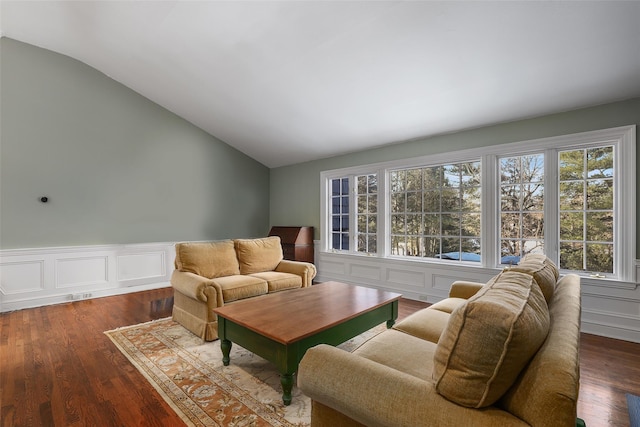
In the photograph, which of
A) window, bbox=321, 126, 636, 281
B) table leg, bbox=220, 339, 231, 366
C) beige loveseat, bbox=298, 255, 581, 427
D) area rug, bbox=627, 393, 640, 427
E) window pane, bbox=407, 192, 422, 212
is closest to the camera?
beige loveseat, bbox=298, 255, 581, 427

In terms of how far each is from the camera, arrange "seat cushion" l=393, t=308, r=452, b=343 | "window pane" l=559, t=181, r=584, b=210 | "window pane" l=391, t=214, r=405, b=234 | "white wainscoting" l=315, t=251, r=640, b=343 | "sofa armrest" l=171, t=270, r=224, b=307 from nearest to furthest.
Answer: "seat cushion" l=393, t=308, r=452, b=343, "sofa armrest" l=171, t=270, r=224, b=307, "white wainscoting" l=315, t=251, r=640, b=343, "window pane" l=559, t=181, r=584, b=210, "window pane" l=391, t=214, r=405, b=234

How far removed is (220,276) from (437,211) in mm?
3030

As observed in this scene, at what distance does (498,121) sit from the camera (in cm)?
353

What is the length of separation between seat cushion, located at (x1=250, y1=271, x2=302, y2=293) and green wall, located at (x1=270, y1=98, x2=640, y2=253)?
1903 mm

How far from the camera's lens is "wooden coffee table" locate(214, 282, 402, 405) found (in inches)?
74.5

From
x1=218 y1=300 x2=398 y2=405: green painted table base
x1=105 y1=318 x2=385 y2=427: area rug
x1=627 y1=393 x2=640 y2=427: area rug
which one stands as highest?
x1=218 y1=300 x2=398 y2=405: green painted table base

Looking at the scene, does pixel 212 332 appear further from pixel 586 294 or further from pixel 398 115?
pixel 586 294

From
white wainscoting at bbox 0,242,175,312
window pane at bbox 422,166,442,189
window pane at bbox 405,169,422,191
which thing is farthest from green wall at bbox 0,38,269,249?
window pane at bbox 422,166,442,189

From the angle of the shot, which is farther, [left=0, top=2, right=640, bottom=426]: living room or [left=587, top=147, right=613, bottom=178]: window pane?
[left=0, top=2, right=640, bottom=426]: living room

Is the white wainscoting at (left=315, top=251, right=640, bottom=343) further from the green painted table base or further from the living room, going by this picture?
the green painted table base

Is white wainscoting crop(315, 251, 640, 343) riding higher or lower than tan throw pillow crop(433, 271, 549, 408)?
lower

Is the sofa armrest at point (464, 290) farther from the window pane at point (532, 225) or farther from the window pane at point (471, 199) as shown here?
the window pane at point (471, 199)

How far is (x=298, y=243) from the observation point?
5.31 m

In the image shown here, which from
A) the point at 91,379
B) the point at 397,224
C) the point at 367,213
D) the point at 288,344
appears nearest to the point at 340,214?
the point at 367,213
